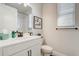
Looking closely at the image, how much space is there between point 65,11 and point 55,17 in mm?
233

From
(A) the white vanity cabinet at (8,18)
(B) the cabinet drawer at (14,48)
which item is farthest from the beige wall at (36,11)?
(B) the cabinet drawer at (14,48)

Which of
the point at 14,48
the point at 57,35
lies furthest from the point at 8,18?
the point at 57,35

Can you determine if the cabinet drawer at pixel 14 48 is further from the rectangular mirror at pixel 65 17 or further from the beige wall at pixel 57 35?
the rectangular mirror at pixel 65 17

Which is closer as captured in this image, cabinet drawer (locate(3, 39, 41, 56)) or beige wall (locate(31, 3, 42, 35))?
cabinet drawer (locate(3, 39, 41, 56))

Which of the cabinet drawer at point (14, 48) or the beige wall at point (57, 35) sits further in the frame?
the beige wall at point (57, 35)

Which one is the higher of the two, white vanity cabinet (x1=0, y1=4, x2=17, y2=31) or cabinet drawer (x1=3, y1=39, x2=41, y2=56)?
white vanity cabinet (x1=0, y1=4, x2=17, y2=31)

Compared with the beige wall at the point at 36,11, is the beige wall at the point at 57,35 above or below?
below

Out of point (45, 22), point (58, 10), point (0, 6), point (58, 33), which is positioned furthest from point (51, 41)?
point (0, 6)

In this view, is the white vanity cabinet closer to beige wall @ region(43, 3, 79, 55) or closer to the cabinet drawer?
the cabinet drawer

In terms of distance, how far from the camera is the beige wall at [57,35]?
227cm

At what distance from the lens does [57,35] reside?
234 cm

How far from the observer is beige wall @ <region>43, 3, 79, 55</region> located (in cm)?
227

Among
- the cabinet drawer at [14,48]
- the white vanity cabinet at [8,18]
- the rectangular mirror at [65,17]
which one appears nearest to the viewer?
the cabinet drawer at [14,48]

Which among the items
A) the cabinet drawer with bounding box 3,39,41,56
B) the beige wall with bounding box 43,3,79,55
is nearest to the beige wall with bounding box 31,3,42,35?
the beige wall with bounding box 43,3,79,55
